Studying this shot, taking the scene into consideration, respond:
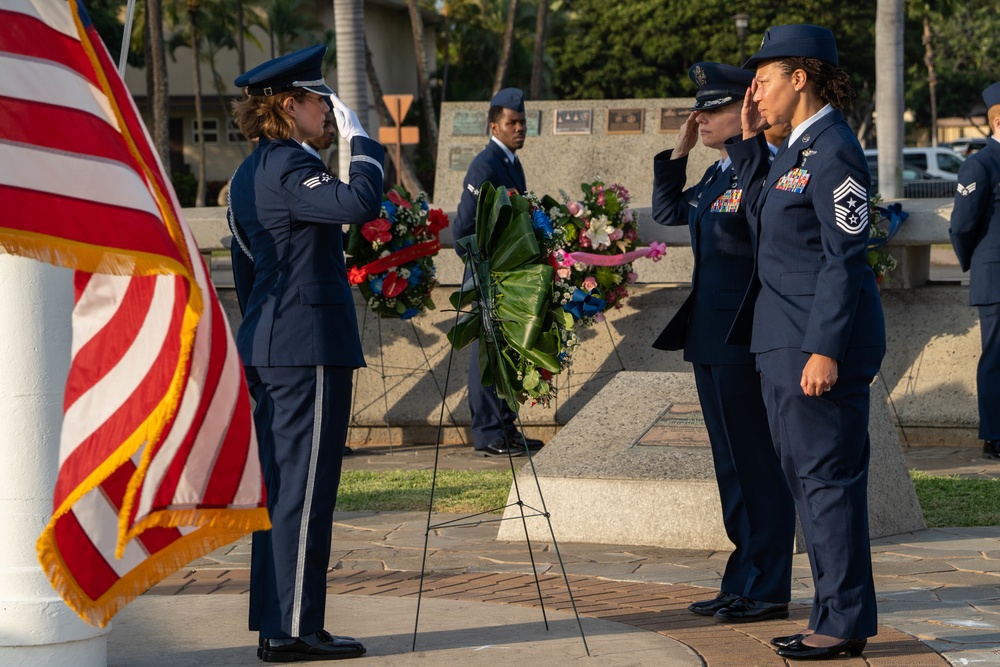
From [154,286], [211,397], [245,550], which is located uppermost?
[154,286]

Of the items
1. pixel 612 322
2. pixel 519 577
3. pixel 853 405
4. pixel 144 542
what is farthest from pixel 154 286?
pixel 612 322

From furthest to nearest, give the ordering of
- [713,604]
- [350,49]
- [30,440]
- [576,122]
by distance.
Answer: [350,49]
[576,122]
[713,604]
[30,440]

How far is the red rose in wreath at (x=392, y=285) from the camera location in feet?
30.9

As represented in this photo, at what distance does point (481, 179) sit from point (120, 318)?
6204 mm

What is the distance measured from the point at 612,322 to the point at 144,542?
23.2 ft

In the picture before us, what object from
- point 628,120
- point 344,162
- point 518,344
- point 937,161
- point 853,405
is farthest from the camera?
point 937,161

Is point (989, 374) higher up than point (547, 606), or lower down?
higher up

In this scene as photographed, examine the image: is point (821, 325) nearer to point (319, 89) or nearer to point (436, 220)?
point (319, 89)

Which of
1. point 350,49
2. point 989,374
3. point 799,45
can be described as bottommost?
point 989,374

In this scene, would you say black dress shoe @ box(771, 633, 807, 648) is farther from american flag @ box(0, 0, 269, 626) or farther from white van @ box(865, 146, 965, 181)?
white van @ box(865, 146, 965, 181)

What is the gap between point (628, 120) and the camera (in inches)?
533

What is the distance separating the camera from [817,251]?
4.70m

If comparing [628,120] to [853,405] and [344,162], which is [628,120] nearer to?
[344,162]

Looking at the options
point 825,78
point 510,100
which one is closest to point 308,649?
point 825,78
